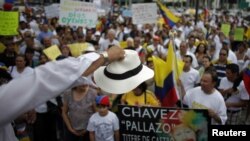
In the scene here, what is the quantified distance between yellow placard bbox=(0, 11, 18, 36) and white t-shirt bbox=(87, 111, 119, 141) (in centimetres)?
510

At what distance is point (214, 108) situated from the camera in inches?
202

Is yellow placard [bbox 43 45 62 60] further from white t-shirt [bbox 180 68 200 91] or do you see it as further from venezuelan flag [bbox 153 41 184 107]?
venezuelan flag [bbox 153 41 184 107]

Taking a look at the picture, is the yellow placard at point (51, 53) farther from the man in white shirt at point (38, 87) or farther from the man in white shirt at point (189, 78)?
the man in white shirt at point (38, 87)

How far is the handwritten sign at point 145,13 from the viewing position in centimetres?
1161

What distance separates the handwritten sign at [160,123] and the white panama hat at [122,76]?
73cm

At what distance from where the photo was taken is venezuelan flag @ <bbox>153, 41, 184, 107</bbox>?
17.5 feet

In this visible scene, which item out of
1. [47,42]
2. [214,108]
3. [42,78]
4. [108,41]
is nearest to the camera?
[42,78]

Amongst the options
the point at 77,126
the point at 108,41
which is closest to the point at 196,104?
the point at 77,126

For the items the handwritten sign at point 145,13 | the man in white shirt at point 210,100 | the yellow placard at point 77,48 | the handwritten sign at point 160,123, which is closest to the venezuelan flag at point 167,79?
the man in white shirt at point 210,100

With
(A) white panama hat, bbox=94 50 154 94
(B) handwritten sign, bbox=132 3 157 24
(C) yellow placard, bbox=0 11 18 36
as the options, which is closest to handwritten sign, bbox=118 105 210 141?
(A) white panama hat, bbox=94 50 154 94

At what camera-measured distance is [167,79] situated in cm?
544

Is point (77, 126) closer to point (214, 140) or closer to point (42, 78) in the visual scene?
point (214, 140)

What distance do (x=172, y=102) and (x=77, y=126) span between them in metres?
1.35

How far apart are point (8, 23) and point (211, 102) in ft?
20.3
